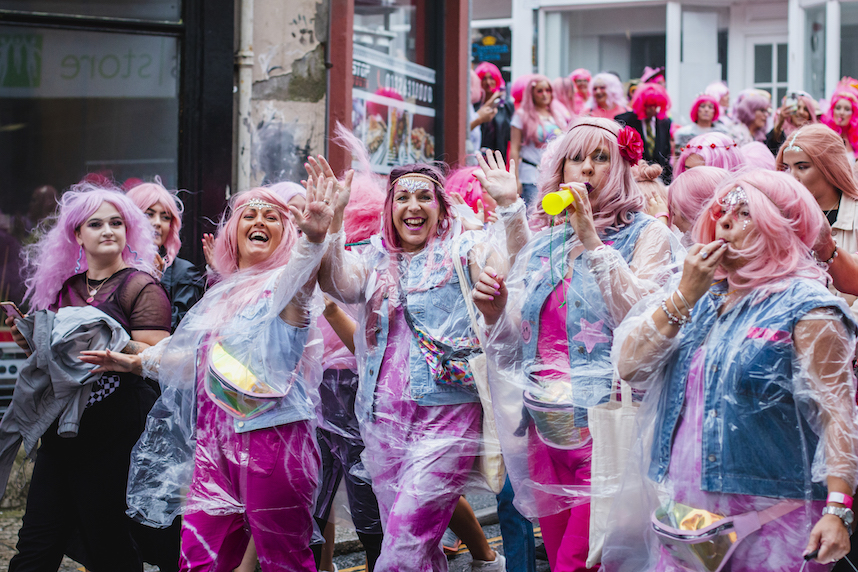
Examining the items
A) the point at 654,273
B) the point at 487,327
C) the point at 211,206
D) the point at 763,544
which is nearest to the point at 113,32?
the point at 211,206

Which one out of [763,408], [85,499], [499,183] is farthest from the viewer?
[85,499]

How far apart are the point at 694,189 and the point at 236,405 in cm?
203

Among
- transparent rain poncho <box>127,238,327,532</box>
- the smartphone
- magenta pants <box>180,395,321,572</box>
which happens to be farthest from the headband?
the smartphone

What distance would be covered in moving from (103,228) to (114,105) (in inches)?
103

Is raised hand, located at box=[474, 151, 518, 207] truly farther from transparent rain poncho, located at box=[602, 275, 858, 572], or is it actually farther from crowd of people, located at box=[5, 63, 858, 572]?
transparent rain poncho, located at box=[602, 275, 858, 572]

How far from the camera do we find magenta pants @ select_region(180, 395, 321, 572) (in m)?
3.43

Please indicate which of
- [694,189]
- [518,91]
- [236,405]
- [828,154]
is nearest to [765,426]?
[828,154]

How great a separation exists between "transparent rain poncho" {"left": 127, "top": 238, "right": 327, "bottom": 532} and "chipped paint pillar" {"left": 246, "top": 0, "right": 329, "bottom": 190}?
2684mm

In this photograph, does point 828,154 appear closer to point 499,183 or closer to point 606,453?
point 499,183

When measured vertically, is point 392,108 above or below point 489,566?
above

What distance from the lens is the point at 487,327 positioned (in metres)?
3.39

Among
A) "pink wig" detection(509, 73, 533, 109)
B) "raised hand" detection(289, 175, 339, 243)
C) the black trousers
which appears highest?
"pink wig" detection(509, 73, 533, 109)

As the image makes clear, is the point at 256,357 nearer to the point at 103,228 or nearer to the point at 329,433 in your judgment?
the point at 329,433

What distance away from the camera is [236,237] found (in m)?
3.85
